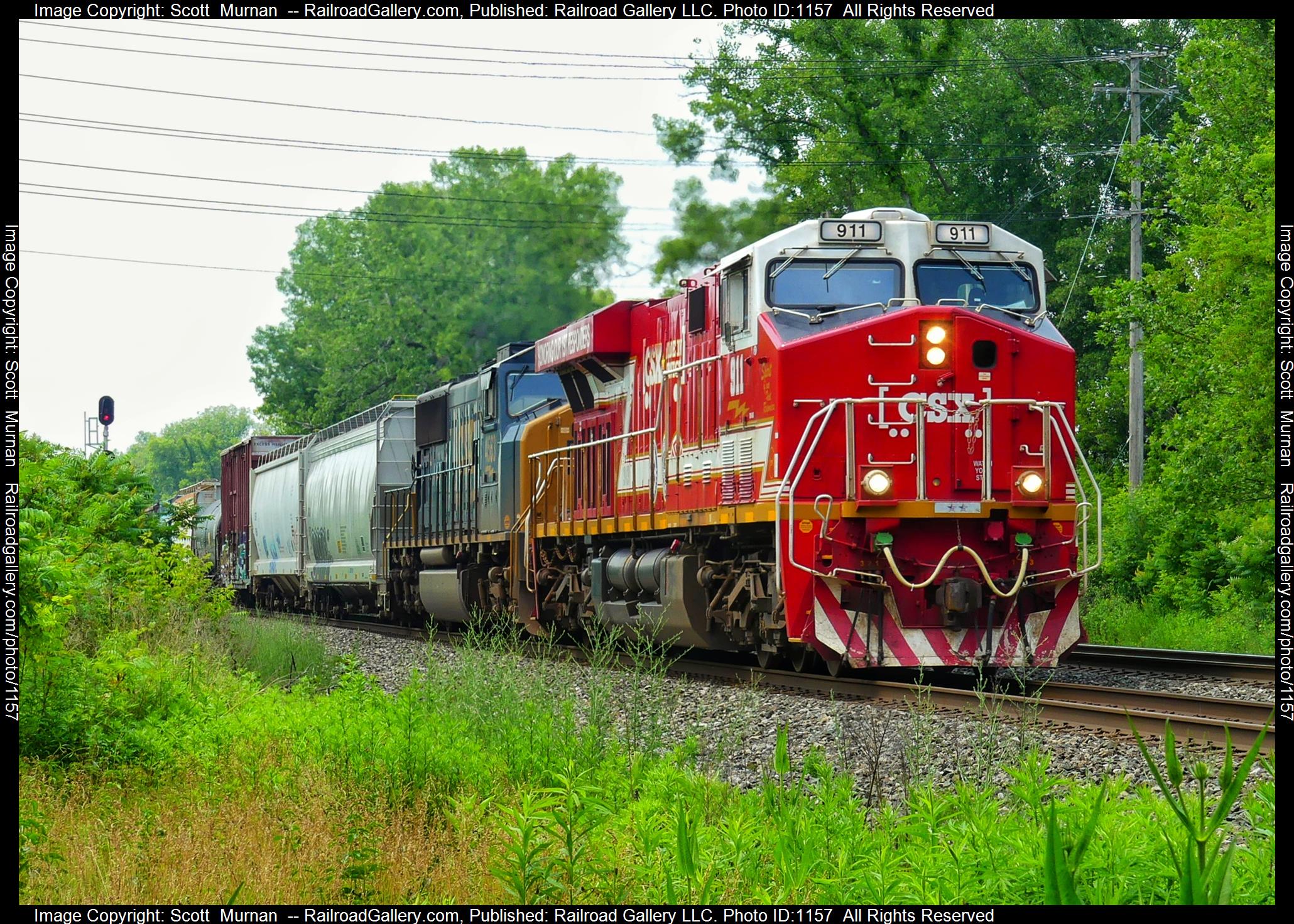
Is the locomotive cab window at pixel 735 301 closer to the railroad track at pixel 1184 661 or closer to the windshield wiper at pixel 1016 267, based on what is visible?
the windshield wiper at pixel 1016 267

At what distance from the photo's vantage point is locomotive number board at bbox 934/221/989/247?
41.2 feet

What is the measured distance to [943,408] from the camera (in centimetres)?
1205

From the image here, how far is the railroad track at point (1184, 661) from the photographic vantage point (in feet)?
43.4

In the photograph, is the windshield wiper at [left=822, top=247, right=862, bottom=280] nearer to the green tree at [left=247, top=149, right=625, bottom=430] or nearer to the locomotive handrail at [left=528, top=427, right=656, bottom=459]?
the locomotive handrail at [left=528, top=427, right=656, bottom=459]

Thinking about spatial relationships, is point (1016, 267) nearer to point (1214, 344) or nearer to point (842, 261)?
point (842, 261)

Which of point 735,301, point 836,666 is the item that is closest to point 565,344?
point 735,301

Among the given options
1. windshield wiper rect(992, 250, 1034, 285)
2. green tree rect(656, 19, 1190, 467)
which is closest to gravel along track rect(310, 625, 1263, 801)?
windshield wiper rect(992, 250, 1034, 285)

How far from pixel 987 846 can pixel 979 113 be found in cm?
3174

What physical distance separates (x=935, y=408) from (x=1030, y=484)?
1.01 m

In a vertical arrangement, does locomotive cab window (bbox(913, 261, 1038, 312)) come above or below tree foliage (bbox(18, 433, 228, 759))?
above

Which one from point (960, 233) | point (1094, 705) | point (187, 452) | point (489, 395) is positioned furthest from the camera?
point (187, 452)

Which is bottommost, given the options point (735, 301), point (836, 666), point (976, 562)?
point (836, 666)

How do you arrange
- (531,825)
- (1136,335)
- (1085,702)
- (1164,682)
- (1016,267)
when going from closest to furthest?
(531,825) → (1085,702) → (1016,267) → (1164,682) → (1136,335)

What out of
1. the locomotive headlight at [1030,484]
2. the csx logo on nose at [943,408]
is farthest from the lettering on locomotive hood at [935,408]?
the locomotive headlight at [1030,484]
